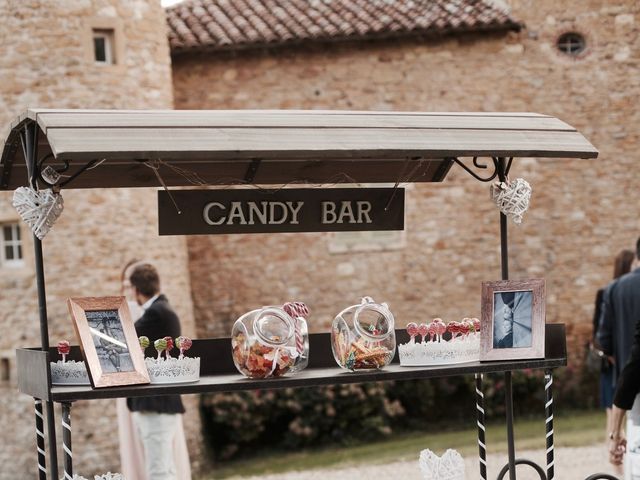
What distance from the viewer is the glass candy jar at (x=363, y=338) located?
18.5ft

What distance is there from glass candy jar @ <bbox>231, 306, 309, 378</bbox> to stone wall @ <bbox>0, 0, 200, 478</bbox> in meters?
8.60

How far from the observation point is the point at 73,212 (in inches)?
547

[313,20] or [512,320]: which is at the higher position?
[313,20]

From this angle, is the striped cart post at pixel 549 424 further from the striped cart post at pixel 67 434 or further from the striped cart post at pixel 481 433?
the striped cart post at pixel 67 434

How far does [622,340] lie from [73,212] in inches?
307

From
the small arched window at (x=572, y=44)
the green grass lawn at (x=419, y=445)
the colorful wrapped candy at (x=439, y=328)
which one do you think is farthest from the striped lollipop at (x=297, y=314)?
the small arched window at (x=572, y=44)

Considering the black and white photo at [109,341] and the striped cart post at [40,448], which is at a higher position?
the black and white photo at [109,341]

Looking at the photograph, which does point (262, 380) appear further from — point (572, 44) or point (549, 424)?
point (572, 44)

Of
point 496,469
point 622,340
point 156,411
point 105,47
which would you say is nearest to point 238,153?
point 156,411

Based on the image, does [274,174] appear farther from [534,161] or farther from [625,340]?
[534,161]

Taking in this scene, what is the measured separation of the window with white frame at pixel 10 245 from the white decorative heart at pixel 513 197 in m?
9.18

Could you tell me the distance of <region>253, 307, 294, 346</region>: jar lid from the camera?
17.9 feet

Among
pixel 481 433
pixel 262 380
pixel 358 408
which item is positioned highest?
pixel 262 380

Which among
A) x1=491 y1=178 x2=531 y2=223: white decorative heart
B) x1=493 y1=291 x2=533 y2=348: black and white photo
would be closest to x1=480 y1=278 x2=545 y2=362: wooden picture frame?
x1=493 y1=291 x2=533 y2=348: black and white photo
